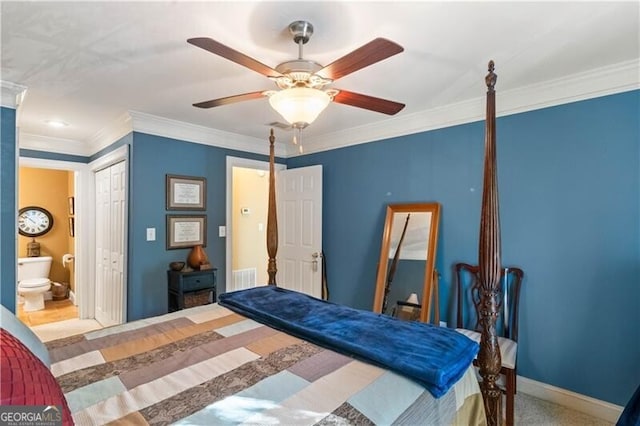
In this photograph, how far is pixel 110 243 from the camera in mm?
3646

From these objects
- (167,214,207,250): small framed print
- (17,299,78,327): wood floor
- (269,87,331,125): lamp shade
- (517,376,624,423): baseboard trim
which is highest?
(269,87,331,125): lamp shade

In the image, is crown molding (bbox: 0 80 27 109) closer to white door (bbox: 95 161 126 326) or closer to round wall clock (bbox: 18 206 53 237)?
white door (bbox: 95 161 126 326)

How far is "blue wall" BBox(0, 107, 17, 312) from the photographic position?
2.29m

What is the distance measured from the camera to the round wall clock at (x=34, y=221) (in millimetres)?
4992

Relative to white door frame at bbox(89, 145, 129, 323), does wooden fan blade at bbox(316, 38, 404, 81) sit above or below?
above

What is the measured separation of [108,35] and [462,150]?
2637 millimetres

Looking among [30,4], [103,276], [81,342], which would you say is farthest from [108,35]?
[103,276]

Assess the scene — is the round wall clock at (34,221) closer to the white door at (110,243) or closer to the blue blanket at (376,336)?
the white door at (110,243)

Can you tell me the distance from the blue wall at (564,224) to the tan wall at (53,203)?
5717 millimetres

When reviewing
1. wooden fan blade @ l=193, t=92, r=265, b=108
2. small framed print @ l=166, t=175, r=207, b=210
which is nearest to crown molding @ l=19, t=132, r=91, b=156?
small framed print @ l=166, t=175, r=207, b=210

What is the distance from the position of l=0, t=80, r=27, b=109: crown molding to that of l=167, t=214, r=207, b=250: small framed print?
4.71ft

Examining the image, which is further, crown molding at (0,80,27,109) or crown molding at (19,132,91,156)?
crown molding at (19,132,91,156)

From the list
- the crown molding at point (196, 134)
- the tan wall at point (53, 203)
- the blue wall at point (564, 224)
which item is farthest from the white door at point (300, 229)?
the tan wall at point (53, 203)

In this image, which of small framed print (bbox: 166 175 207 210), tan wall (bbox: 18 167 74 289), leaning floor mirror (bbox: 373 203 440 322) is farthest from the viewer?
tan wall (bbox: 18 167 74 289)
